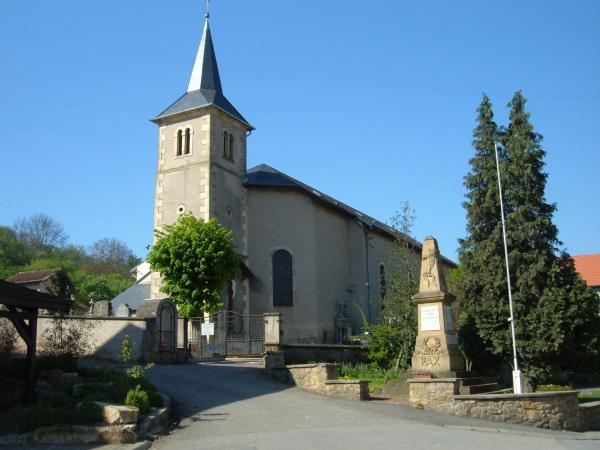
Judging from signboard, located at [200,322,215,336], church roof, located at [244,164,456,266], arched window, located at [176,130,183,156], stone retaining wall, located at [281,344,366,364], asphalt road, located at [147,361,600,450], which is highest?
arched window, located at [176,130,183,156]

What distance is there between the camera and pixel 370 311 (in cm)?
3419

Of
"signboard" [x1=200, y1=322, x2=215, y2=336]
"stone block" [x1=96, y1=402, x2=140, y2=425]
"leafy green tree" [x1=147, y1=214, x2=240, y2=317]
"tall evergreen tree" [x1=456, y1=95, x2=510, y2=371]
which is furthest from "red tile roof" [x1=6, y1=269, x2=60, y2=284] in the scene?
"stone block" [x1=96, y1=402, x2=140, y2=425]

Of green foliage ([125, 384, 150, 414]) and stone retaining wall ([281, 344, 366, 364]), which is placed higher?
stone retaining wall ([281, 344, 366, 364])

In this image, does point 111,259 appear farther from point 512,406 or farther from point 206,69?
point 512,406

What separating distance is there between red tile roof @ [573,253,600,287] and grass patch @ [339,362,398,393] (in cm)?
3780

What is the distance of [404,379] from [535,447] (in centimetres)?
687

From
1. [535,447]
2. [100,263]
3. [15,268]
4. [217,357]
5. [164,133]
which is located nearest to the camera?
[535,447]

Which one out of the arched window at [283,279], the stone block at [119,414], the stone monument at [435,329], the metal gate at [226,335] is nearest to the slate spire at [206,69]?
the arched window at [283,279]

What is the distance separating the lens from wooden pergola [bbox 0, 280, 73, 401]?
10.5 meters

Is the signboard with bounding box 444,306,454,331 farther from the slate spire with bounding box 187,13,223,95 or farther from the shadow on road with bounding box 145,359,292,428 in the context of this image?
the slate spire with bounding box 187,13,223,95

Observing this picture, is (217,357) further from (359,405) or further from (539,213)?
(539,213)

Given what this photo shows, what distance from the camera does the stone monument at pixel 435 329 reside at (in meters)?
14.9

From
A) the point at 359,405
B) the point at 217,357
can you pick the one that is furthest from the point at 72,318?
the point at 359,405

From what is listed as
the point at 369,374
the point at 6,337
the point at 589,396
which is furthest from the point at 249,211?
the point at 6,337
